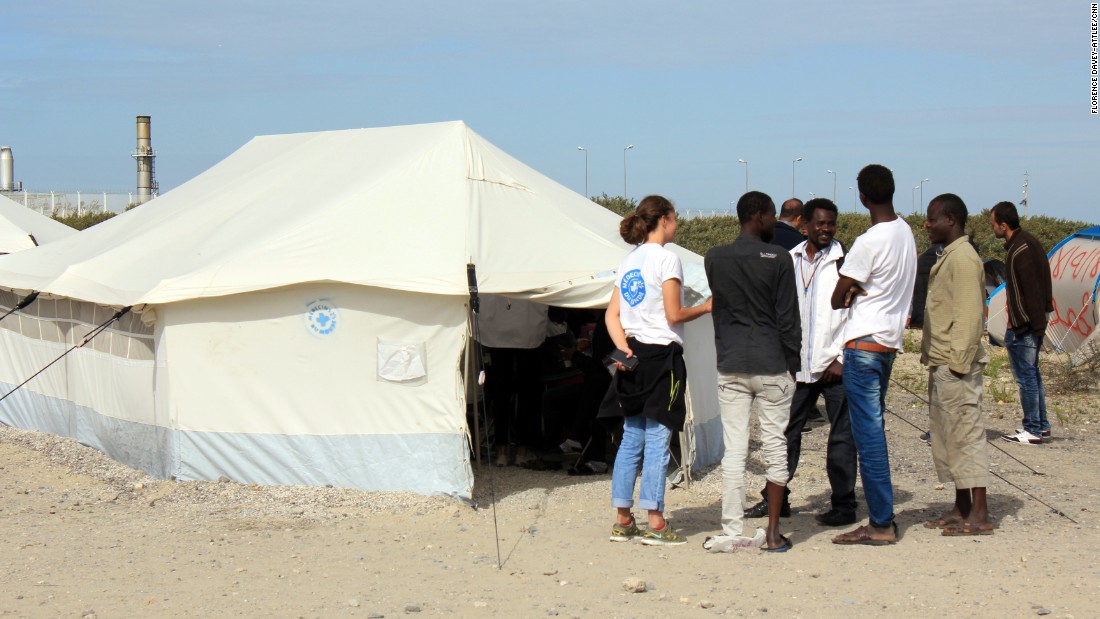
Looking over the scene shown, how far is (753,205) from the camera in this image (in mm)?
5797

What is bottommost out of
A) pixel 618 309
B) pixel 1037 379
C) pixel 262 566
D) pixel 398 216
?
pixel 262 566

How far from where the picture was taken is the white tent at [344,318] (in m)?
7.16

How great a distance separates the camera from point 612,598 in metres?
5.10

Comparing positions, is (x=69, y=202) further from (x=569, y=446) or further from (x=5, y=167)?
(x=569, y=446)

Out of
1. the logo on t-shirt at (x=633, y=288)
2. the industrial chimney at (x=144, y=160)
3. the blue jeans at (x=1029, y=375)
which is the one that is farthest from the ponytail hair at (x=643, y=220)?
the industrial chimney at (x=144, y=160)

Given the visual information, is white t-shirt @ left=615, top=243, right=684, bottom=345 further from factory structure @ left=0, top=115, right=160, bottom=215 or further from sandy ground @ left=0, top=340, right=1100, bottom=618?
factory structure @ left=0, top=115, right=160, bottom=215

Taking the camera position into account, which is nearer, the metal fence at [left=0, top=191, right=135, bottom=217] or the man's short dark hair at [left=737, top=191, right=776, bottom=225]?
the man's short dark hair at [left=737, top=191, right=776, bottom=225]

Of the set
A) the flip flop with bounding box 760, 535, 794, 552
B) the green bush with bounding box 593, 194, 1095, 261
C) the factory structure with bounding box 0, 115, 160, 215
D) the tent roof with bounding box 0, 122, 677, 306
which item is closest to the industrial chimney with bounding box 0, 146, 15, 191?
the factory structure with bounding box 0, 115, 160, 215

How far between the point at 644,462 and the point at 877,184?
1872 mm

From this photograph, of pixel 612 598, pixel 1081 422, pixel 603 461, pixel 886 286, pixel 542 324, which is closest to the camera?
pixel 612 598

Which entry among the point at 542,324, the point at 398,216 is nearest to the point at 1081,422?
the point at 542,324

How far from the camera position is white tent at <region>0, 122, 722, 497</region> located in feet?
23.5

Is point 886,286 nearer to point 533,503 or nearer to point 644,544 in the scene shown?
point 644,544

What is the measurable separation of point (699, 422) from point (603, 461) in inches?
29.7
